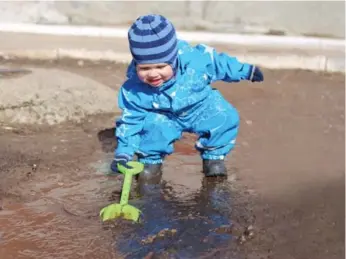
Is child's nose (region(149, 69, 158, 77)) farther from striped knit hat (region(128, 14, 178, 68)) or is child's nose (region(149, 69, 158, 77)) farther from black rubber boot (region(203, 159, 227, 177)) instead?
black rubber boot (region(203, 159, 227, 177))

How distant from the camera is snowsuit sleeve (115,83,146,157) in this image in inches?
131

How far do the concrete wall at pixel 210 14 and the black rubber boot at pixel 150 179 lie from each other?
321 cm

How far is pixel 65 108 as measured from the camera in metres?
4.40

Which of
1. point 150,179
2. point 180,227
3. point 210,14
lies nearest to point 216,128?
point 150,179

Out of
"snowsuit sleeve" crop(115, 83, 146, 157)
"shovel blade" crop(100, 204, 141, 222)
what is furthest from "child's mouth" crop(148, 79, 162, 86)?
"shovel blade" crop(100, 204, 141, 222)

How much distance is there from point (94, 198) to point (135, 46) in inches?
28.4

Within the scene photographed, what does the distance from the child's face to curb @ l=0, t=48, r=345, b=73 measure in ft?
8.79

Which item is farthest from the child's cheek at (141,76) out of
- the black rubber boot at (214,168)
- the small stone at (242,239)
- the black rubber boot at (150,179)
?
the small stone at (242,239)

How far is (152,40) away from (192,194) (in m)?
0.74

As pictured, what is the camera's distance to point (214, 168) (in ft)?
11.4

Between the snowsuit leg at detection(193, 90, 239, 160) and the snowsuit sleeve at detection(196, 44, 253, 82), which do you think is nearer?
the snowsuit sleeve at detection(196, 44, 253, 82)

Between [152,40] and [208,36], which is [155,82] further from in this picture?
[208,36]

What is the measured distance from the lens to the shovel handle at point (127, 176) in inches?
118

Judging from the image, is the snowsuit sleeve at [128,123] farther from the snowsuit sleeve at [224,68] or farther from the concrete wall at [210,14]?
the concrete wall at [210,14]
